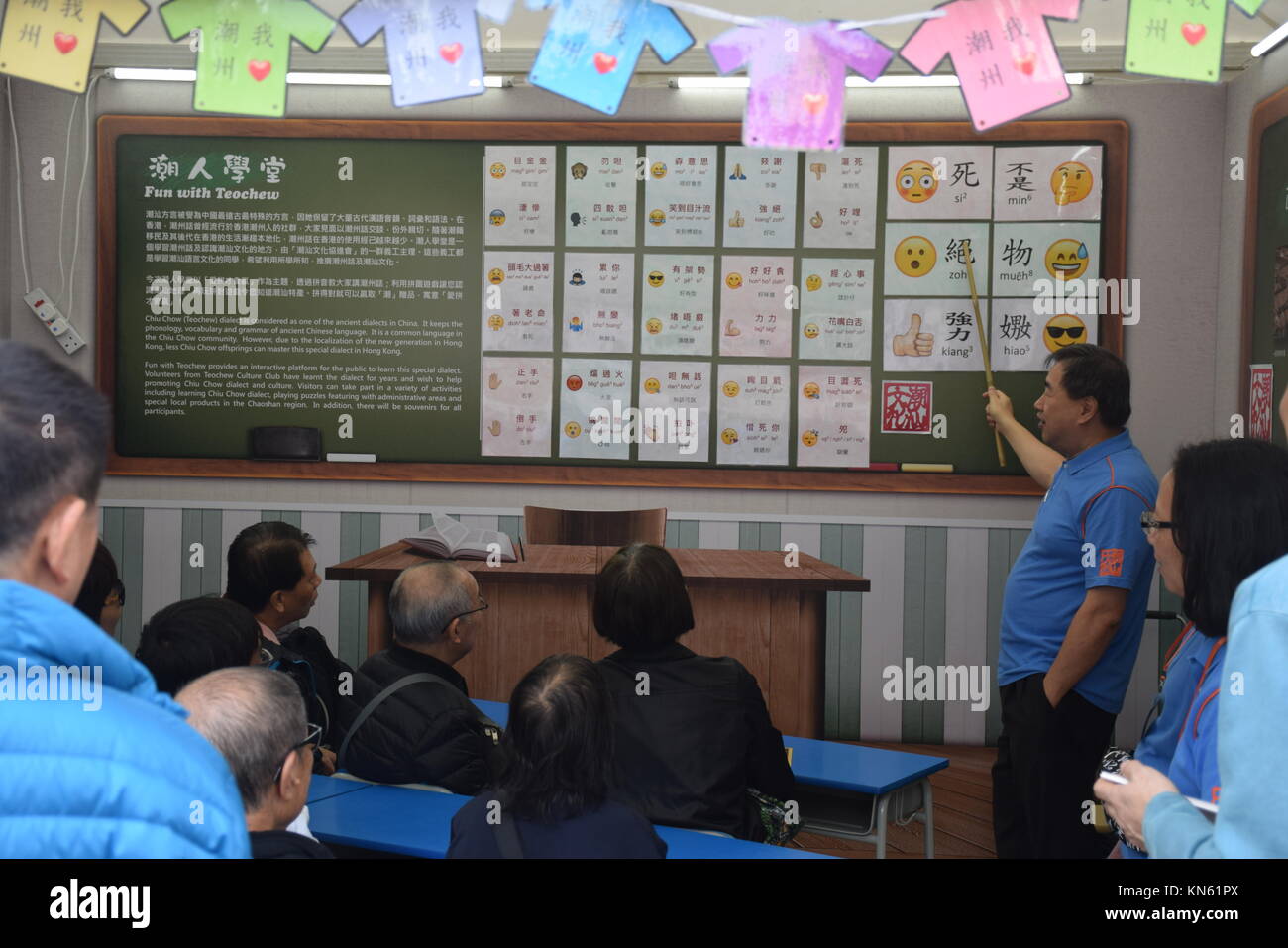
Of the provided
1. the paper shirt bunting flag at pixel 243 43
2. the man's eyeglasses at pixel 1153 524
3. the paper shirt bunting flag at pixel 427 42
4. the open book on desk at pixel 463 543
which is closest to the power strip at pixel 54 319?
the open book on desk at pixel 463 543

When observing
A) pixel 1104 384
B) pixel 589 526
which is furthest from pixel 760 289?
pixel 1104 384

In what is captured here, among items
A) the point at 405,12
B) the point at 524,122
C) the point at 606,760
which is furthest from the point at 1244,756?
the point at 524,122

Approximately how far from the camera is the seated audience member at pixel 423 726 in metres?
2.18

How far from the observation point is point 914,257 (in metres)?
4.26

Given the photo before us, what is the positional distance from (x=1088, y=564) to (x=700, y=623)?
3.73 ft

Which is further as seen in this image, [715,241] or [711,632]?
[715,241]

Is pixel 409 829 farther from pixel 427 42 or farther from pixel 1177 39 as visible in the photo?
pixel 1177 39

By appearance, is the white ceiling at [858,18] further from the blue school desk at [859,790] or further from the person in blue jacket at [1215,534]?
the person in blue jacket at [1215,534]

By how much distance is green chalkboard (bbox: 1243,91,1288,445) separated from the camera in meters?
3.57

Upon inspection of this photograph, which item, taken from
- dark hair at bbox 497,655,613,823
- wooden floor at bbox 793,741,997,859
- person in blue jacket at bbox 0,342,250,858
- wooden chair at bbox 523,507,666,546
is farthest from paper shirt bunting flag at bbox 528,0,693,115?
wooden chair at bbox 523,507,666,546

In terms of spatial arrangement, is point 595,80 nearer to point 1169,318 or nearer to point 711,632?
point 711,632

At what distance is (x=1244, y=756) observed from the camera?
925 mm

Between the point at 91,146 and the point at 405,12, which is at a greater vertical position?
the point at 91,146

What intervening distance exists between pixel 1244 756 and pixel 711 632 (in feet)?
7.78
